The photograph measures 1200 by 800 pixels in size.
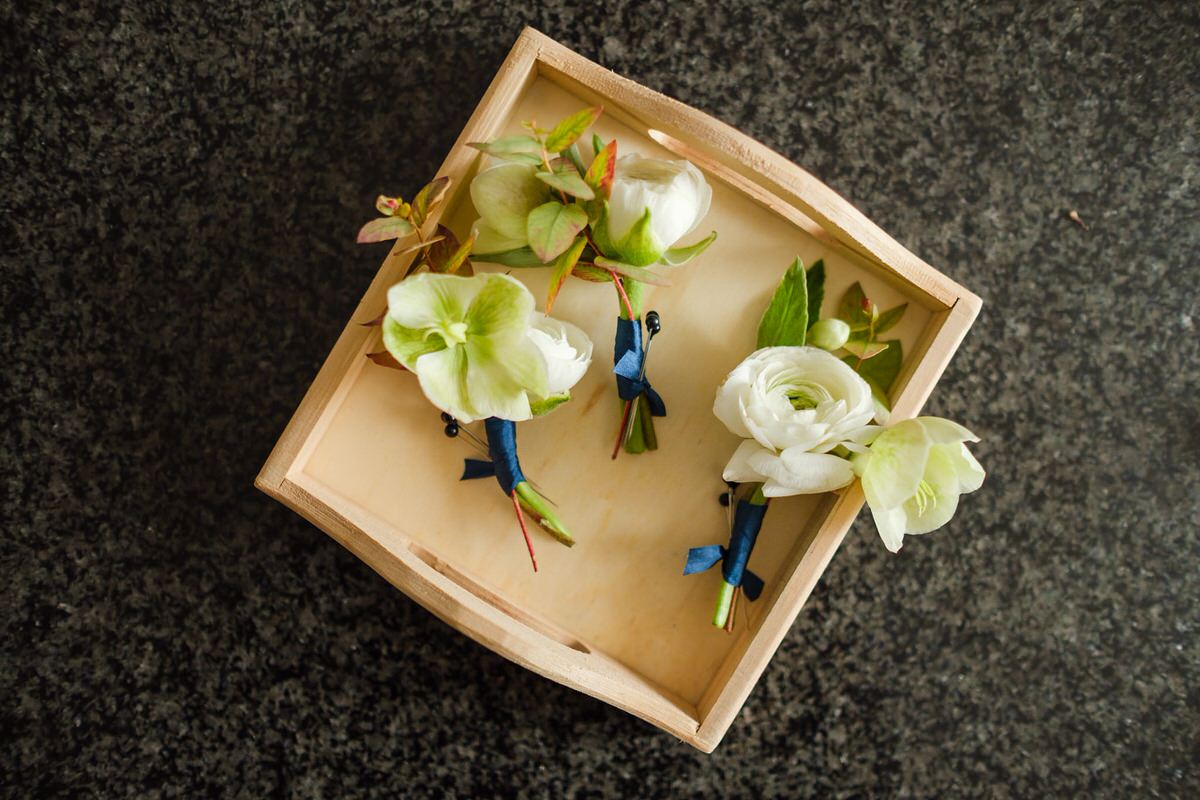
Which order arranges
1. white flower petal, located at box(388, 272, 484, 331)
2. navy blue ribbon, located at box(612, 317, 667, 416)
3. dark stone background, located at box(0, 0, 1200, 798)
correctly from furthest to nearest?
dark stone background, located at box(0, 0, 1200, 798), navy blue ribbon, located at box(612, 317, 667, 416), white flower petal, located at box(388, 272, 484, 331)

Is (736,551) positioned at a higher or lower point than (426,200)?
lower

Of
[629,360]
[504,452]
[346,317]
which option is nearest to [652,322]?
[629,360]

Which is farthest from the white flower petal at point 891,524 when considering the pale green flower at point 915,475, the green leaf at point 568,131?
the green leaf at point 568,131

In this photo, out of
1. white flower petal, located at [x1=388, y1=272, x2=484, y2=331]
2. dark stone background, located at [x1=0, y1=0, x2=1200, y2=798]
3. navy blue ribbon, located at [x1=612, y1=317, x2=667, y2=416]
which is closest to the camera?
white flower petal, located at [x1=388, y1=272, x2=484, y2=331]

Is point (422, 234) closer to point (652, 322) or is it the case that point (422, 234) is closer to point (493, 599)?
point (652, 322)

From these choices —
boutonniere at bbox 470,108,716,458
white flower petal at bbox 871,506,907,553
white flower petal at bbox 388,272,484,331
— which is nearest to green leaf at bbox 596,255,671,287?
boutonniere at bbox 470,108,716,458

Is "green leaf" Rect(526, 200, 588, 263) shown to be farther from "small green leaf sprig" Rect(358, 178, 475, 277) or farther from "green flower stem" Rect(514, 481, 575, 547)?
"green flower stem" Rect(514, 481, 575, 547)
